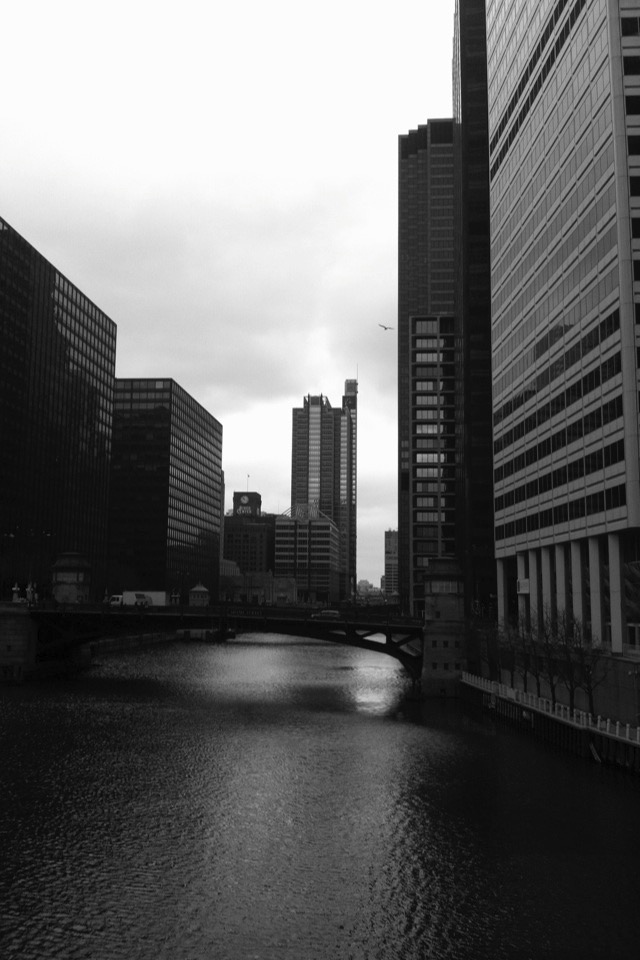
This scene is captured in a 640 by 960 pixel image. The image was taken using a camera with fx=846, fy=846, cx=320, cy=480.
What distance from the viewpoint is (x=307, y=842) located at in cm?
4147

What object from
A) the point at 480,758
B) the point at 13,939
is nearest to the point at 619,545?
the point at 480,758

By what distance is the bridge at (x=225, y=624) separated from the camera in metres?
99.1

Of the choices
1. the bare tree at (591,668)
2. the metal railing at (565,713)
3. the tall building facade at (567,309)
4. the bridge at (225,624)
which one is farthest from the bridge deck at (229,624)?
the bare tree at (591,668)

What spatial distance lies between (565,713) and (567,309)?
153 feet

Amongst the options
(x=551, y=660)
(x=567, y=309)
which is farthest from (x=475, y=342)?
(x=551, y=660)

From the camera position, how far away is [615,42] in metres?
79.6

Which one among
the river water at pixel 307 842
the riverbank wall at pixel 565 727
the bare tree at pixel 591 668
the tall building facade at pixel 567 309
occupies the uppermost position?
the tall building facade at pixel 567 309

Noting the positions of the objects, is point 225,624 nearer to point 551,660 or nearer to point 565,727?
point 551,660

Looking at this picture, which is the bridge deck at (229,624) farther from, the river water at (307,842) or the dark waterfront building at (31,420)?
the dark waterfront building at (31,420)

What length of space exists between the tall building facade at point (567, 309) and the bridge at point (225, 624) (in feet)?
55.5

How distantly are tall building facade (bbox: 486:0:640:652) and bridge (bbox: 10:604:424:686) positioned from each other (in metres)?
16.9

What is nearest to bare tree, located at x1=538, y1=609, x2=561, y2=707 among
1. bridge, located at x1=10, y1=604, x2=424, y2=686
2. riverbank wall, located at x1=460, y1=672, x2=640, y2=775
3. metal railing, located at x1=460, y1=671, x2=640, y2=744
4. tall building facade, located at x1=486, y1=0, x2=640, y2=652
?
metal railing, located at x1=460, y1=671, x2=640, y2=744

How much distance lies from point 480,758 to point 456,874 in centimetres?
2298

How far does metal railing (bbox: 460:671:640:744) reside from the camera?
54.3 metres
